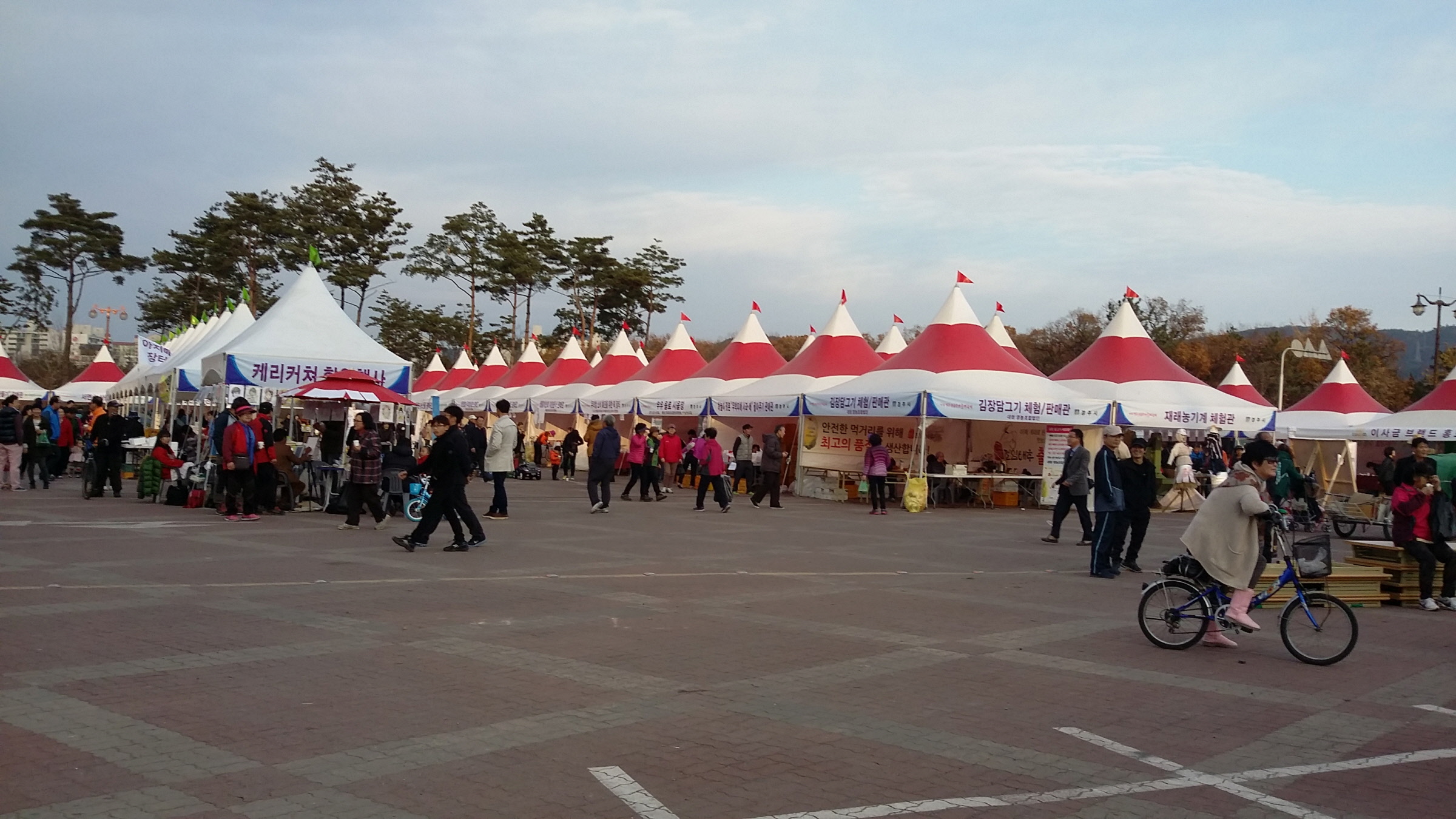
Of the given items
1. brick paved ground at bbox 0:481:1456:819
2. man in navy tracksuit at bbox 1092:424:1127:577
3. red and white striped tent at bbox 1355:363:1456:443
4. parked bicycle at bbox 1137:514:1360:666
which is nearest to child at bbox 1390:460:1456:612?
brick paved ground at bbox 0:481:1456:819

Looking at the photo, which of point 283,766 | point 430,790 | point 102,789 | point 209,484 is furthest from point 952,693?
point 209,484

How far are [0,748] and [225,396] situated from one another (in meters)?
16.0

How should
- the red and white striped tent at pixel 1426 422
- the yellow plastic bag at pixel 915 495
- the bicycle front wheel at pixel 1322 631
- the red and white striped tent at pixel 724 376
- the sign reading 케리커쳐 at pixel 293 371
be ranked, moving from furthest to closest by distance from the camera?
the red and white striped tent at pixel 724 376 → the red and white striped tent at pixel 1426 422 → the yellow plastic bag at pixel 915 495 → the sign reading 케리커쳐 at pixel 293 371 → the bicycle front wheel at pixel 1322 631

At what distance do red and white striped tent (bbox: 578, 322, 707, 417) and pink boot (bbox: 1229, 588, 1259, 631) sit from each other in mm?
23999

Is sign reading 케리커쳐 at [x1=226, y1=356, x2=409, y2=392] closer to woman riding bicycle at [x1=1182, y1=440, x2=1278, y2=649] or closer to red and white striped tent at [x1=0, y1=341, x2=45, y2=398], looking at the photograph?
woman riding bicycle at [x1=1182, y1=440, x2=1278, y2=649]

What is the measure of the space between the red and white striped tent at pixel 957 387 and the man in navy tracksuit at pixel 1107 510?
9220 millimetres

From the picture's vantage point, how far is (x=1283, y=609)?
848 centimetres

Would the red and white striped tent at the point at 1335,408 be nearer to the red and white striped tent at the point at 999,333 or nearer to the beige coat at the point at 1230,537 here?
the red and white striped tent at the point at 999,333

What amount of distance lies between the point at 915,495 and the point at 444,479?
1160 cm

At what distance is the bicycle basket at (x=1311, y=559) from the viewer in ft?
27.7

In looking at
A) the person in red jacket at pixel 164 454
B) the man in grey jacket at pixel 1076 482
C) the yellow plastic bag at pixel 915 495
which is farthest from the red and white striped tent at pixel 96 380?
the man in grey jacket at pixel 1076 482

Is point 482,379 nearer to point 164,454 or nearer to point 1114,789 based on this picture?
point 164,454

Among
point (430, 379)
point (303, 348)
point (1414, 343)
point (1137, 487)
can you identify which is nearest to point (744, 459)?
point (303, 348)

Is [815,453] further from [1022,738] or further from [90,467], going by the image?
[1022,738]
